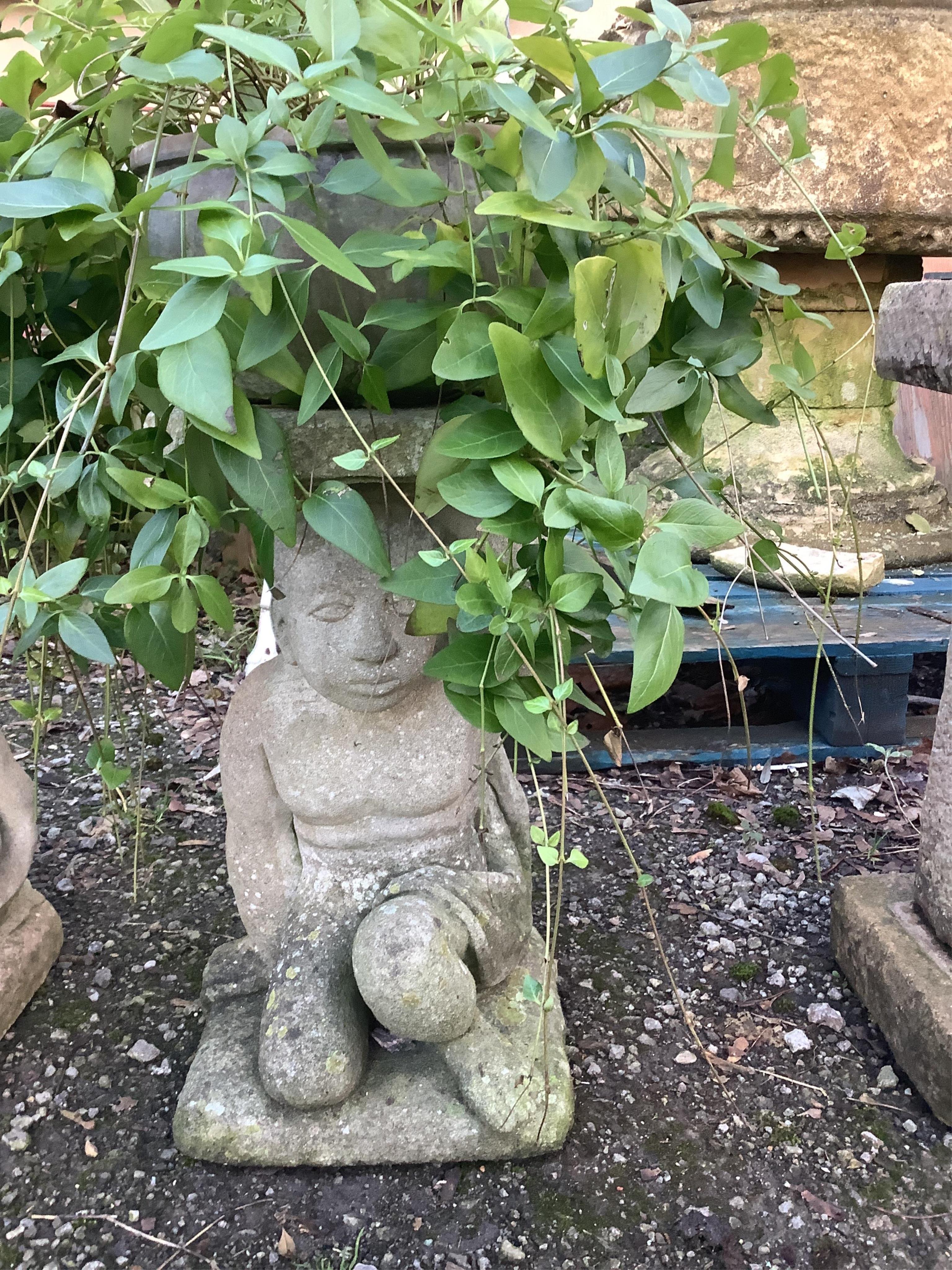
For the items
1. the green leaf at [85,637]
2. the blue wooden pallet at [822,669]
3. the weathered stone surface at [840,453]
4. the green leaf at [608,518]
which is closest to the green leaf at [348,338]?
the green leaf at [608,518]

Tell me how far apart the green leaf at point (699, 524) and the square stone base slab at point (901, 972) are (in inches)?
33.4

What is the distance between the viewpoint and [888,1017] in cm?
130

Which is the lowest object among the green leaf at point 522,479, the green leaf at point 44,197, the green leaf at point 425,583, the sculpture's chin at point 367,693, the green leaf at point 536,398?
the sculpture's chin at point 367,693

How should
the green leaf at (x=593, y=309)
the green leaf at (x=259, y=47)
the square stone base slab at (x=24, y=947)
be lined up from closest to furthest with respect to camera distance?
the green leaf at (x=259, y=47) → the green leaf at (x=593, y=309) → the square stone base slab at (x=24, y=947)

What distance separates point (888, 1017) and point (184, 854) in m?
1.30

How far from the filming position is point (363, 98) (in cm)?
56

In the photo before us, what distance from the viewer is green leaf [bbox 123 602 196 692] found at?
861mm

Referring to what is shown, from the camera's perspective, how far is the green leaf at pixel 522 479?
0.70 m

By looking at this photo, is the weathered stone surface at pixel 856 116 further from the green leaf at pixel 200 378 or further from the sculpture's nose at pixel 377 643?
the green leaf at pixel 200 378

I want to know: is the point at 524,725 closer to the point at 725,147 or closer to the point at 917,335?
the point at 725,147

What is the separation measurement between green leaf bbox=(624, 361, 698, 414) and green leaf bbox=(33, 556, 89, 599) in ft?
1.58

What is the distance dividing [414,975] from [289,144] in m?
0.83

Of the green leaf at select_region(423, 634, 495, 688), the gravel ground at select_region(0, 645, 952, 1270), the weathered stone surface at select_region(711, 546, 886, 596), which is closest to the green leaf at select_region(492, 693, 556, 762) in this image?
the green leaf at select_region(423, 634, 495, 688)

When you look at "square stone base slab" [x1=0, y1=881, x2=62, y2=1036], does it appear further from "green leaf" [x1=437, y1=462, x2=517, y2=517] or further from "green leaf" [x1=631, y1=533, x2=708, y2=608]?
"green leaf" [x1=631, y1=533, x2=708, y2=608]
